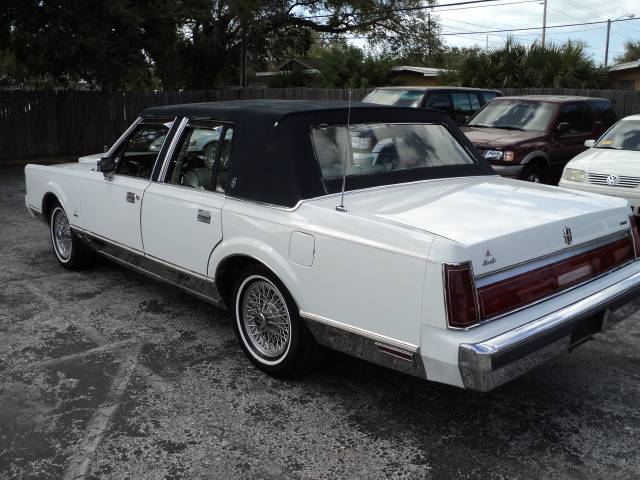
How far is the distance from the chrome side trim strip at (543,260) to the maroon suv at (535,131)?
5714mm

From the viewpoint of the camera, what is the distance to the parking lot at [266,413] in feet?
10.3

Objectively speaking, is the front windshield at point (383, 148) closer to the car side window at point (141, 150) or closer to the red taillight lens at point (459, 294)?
the red taillight lens at point (459, 294)

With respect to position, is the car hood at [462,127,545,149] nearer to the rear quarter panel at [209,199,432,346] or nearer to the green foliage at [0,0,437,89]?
the rear quarter panel at [209,199,432,346]

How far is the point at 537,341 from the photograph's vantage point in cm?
312

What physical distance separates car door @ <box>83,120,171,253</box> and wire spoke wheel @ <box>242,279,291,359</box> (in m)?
1.32

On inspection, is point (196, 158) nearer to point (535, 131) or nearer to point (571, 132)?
point (535, 131)

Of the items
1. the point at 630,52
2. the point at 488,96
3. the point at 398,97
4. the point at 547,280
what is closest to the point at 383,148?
the point at 547,280

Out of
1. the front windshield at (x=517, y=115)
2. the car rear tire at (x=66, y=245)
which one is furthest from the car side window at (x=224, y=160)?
the front windshield at (x=517, y=115)

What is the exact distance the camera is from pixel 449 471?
3.07 metres

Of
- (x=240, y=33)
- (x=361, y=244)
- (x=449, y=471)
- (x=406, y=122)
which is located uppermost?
(x=240, y=33)

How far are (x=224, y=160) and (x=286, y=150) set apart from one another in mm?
617

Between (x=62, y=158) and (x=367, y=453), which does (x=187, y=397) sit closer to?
(x=367, y=453)

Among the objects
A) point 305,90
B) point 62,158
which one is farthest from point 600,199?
point 305,90

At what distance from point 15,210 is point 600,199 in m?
8.67
